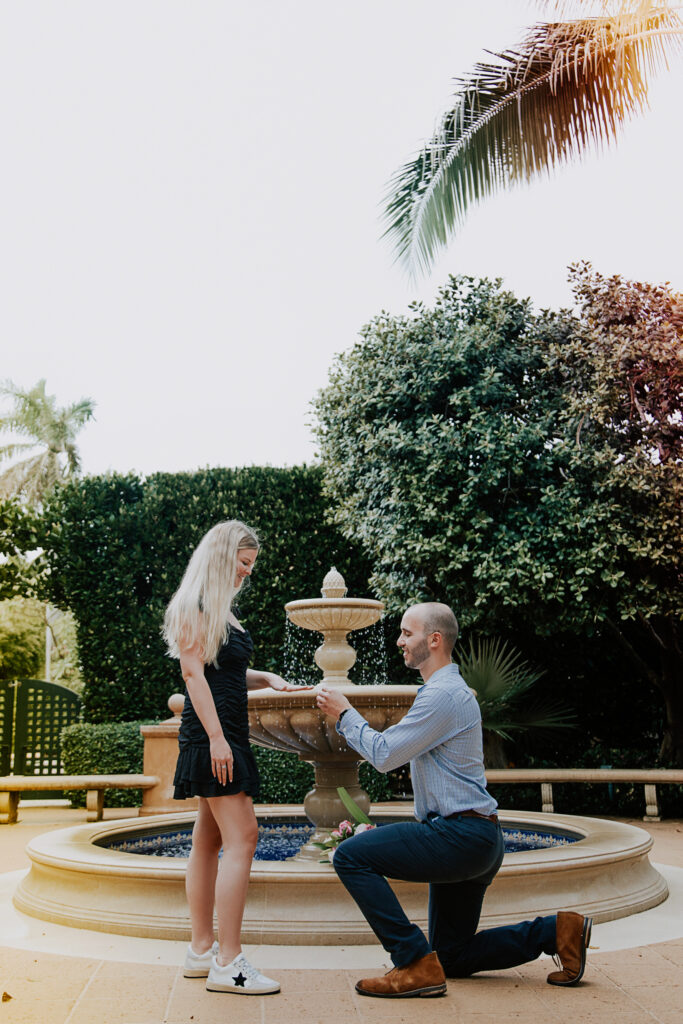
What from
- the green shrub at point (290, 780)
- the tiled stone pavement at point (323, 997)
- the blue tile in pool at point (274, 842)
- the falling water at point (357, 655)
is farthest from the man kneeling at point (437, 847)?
the falling water at point (357, 655)

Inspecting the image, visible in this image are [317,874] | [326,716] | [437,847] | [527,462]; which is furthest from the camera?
[527,462]

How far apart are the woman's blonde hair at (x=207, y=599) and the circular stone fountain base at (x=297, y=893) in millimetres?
1488

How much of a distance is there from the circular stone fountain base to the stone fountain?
963mm

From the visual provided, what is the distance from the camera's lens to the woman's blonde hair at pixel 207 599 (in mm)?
3312

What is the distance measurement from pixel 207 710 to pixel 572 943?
1625mm

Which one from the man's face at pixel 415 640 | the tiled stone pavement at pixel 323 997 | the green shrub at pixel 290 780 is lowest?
the green shrub at pixel 290 780

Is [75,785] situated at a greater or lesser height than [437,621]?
lesser

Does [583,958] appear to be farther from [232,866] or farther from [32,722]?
[32,722]

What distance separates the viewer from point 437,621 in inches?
128

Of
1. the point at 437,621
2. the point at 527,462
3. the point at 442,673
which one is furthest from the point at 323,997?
the point at 527,462

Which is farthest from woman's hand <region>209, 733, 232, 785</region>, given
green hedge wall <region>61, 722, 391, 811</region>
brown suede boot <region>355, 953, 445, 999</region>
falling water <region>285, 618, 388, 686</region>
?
falling water <region>285, 618, 388, 686</region>

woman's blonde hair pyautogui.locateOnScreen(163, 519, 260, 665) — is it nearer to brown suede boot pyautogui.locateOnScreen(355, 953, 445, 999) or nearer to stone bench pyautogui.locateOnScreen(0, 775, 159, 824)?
brown suede boot pyautogui.locateOnScreen(355, 953, 445, 999)

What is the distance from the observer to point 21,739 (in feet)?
43.4

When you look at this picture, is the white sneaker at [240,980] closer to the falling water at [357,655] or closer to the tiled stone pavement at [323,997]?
the tiled stone pavement at [323,997]
